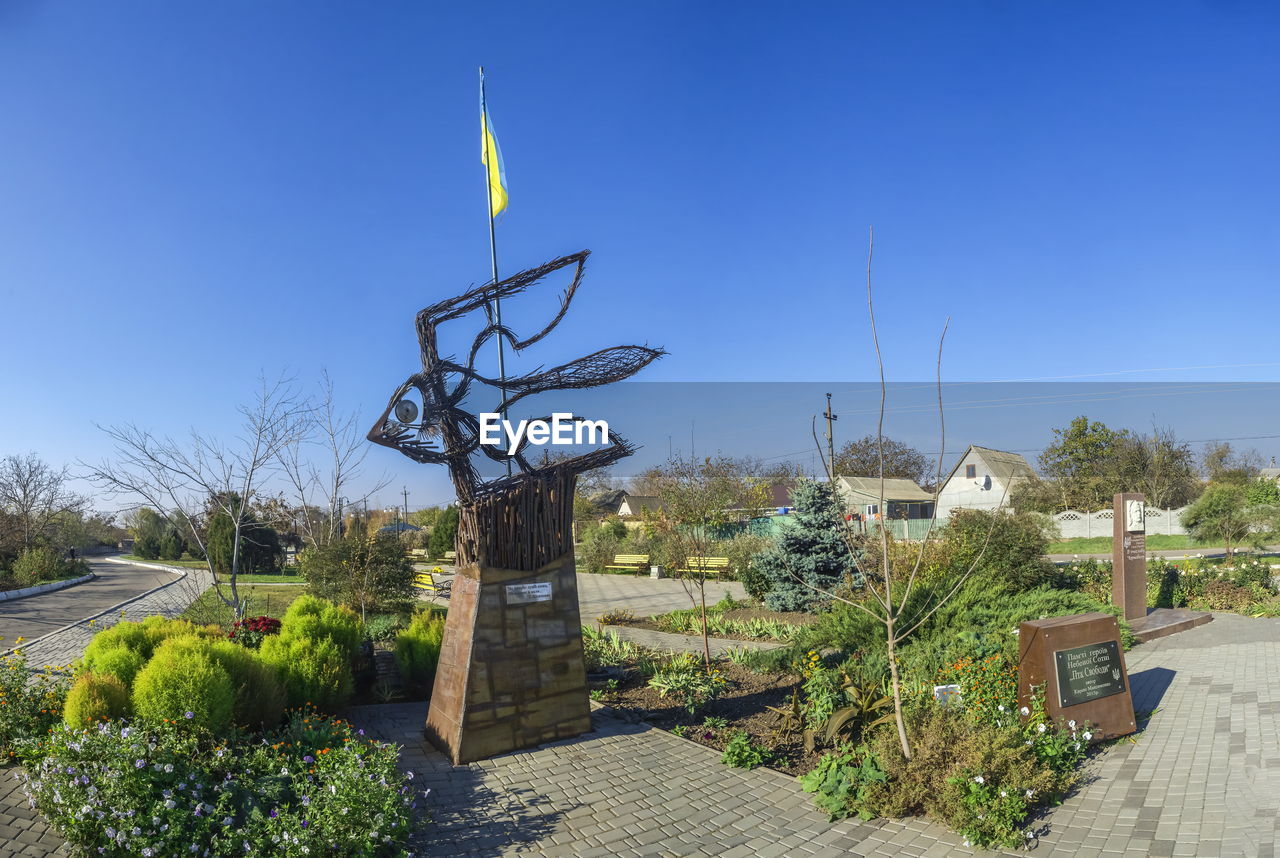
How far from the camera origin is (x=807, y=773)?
5.42 meters

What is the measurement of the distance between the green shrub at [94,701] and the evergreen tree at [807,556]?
425 inches

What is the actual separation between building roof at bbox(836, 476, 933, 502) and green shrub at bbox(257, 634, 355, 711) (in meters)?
35.9

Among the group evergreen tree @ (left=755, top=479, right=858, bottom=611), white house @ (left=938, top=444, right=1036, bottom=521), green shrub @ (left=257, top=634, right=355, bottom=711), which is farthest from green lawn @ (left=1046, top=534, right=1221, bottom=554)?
green shrub @ (left=257, top=634, right=355, bottom=711)

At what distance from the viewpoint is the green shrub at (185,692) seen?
16.7ft

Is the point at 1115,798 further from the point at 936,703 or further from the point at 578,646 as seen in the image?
the point at 578,646

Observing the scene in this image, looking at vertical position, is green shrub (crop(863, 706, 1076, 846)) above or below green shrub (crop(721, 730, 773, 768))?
above

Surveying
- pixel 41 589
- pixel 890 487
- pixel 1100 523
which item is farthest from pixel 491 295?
pixel 890 487

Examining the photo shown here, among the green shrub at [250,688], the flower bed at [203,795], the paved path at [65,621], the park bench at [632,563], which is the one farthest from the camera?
the park bench at [632,563]

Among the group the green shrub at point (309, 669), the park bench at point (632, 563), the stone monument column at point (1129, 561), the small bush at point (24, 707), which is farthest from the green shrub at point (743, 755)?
the park bench at point (632, 563)

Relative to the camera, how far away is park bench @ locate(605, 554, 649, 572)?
25188mm

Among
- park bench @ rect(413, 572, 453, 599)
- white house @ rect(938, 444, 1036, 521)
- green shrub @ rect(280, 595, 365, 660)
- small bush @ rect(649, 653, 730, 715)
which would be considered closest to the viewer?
small bush @ rect(649, 653, 730, 715)

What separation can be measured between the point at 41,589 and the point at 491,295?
22.1 meters

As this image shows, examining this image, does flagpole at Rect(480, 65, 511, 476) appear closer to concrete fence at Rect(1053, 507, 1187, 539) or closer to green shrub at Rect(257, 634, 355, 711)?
green shrub at Rect(257, 634, 355, 711)

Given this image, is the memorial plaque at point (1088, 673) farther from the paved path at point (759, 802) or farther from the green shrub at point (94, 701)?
the green shrub at point (94, 701)
